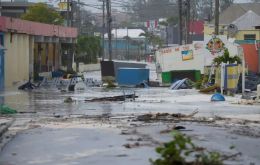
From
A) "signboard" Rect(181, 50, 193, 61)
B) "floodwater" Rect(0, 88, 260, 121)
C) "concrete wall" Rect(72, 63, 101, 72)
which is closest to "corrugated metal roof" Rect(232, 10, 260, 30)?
"concrete wall" Rect(72, 63, 101, 72)

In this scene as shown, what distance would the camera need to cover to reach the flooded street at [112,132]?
430 inches

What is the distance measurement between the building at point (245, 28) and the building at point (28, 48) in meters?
14.5

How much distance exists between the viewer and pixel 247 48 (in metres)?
47.0

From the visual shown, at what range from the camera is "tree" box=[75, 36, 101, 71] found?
3152 inches

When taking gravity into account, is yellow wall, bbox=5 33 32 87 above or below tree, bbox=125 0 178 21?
below

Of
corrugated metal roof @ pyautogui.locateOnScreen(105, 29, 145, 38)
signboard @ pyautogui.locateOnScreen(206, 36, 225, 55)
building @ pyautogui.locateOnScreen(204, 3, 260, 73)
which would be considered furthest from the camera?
corrugated metal roof @ pyautogui.locateOnScreen(105, 29, 145, 38)

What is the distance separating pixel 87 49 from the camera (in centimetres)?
8275

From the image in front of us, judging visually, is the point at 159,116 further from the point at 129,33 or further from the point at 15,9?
the point at 129,33

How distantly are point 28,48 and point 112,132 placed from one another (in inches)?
1369

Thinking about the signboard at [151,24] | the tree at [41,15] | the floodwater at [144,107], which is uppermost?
the signboard at [151,24]

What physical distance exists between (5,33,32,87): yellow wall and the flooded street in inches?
708

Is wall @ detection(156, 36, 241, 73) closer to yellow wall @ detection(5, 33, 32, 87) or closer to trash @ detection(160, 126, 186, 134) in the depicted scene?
yellow wall @ detection(5, 33, 32, 87)

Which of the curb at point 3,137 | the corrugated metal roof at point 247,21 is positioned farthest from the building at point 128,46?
the curb at point 3,137

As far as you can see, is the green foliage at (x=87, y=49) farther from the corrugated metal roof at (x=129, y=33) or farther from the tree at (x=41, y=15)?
the corrugated metal roof at (x=129, y=33)
